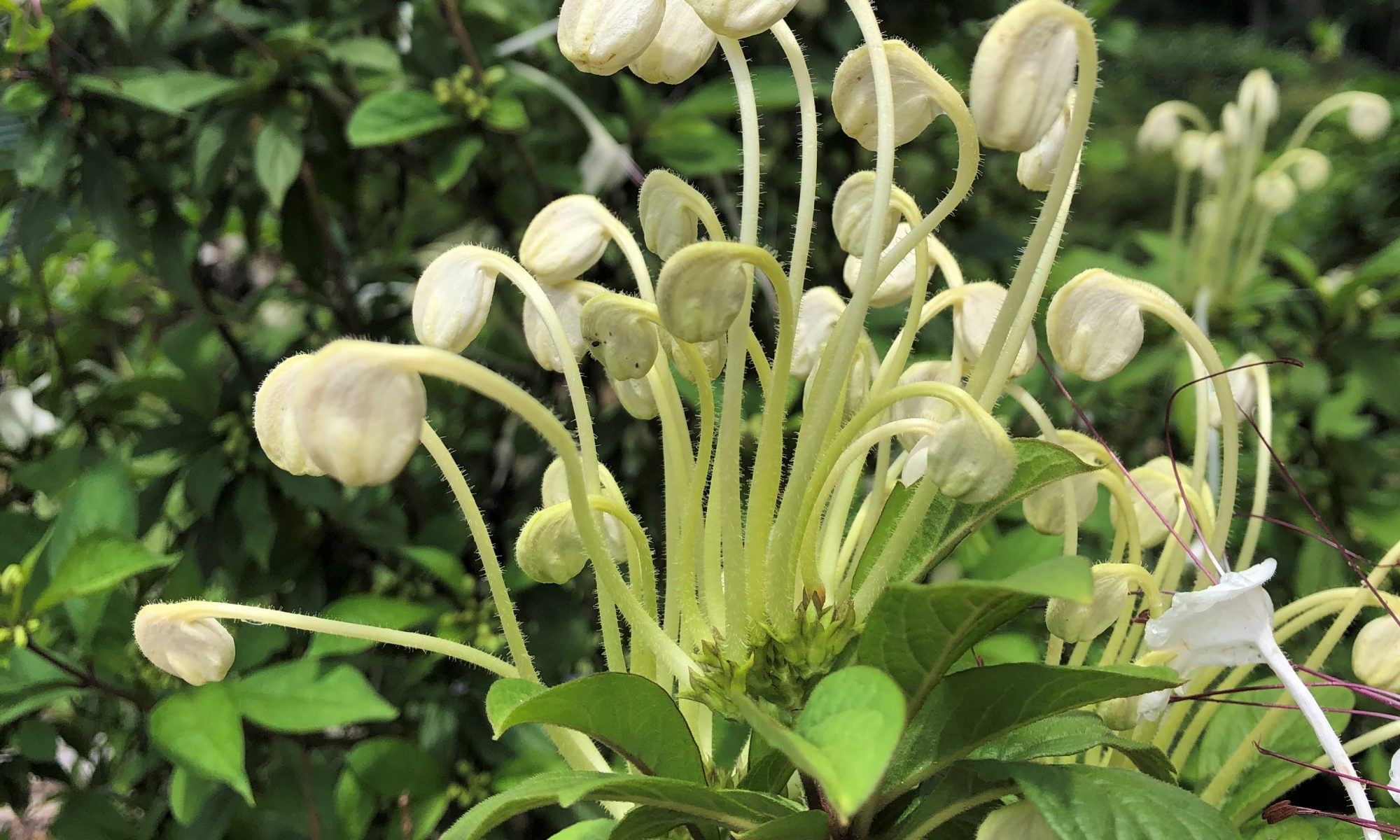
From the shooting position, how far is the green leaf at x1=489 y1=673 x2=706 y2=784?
42 cm

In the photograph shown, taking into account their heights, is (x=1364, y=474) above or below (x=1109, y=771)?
below

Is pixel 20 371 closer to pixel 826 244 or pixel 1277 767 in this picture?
pixel 826 244

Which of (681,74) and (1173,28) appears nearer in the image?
(681,74)

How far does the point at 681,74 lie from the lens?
0.54 metres

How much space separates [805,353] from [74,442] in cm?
108

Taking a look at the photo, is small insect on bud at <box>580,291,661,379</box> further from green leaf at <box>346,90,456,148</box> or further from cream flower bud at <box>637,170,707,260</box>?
green leaf at <box>346,90,456,148</box>

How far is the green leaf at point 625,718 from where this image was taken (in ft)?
1.39

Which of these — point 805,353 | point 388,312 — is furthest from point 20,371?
point 805,353

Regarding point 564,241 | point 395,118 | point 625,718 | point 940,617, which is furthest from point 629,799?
point 395,118

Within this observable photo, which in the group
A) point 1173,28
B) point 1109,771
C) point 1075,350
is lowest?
point 1173,28

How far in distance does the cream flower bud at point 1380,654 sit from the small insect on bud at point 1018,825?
0.76 feet

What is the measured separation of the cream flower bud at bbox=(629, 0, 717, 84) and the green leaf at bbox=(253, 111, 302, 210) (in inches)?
26.0

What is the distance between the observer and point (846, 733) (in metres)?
0.38

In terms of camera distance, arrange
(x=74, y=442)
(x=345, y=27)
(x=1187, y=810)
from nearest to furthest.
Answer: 1. (x=1187, y=810)
2. (x=345, y=27)
3. (x=74, y=442)
